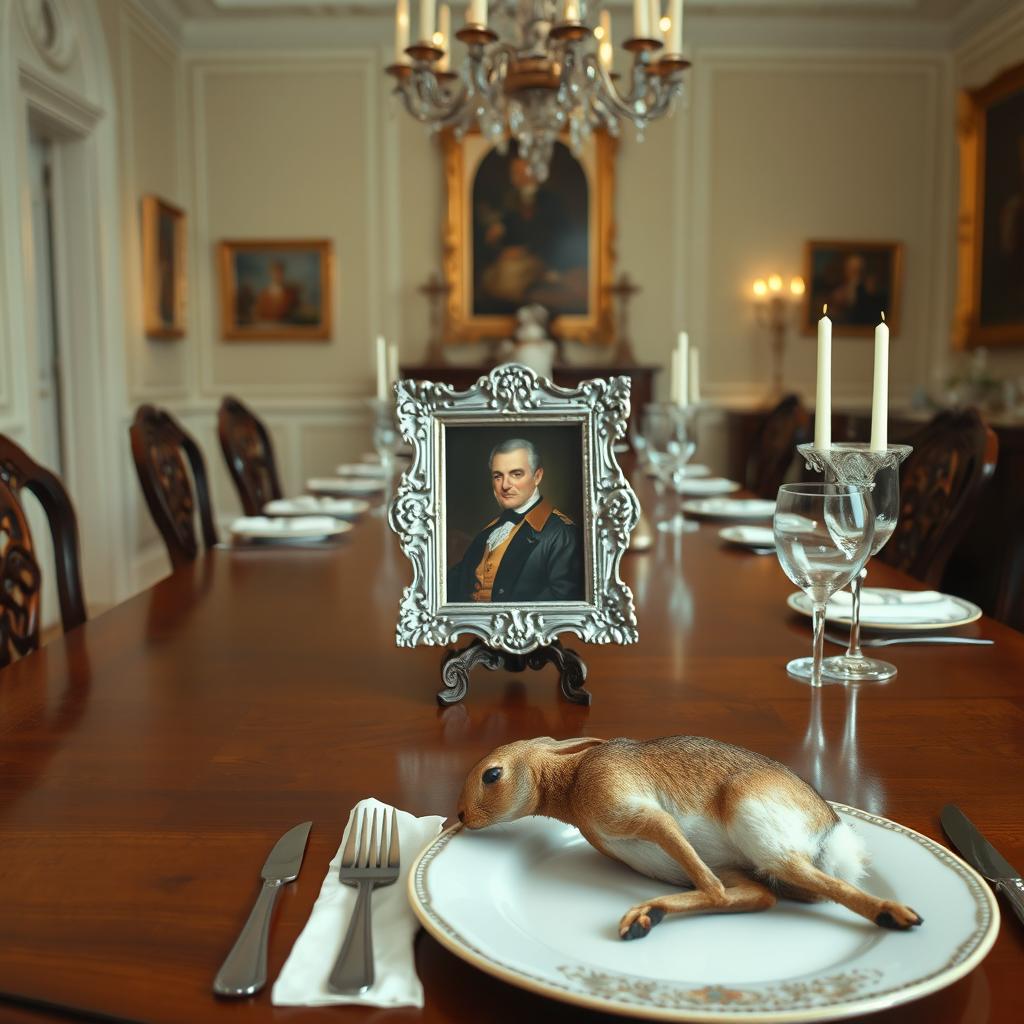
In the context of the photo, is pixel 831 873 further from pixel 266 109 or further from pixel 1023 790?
pixel 266 109

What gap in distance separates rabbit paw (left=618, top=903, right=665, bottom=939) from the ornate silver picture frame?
1.65 ft

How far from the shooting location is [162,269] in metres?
6.18

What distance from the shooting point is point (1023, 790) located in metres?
0.83

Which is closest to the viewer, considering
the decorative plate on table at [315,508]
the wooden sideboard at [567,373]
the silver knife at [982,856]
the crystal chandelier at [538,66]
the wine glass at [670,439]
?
the silver knife at [982,856]

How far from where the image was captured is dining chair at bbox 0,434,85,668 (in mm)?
1576

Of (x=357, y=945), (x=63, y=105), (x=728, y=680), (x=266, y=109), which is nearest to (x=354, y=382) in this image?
(x=266, y=109)

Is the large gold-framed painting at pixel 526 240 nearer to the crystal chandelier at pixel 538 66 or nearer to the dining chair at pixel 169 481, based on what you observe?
the crystal chandelier at pixel 538 66

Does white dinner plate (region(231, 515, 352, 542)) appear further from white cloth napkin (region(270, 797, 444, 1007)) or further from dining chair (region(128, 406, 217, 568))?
white cloth napkin (region(270, 797, 444, 1007))

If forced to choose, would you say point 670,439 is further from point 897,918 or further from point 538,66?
point 897,918

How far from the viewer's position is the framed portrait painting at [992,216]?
5766 mm

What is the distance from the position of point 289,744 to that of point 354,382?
6125 millimetres

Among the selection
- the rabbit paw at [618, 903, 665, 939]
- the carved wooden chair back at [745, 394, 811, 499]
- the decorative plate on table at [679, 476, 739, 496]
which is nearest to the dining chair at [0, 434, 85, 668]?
the rabbit paw at [618, 903, 665, 939]

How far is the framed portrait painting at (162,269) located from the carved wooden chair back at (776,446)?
11.8 feet

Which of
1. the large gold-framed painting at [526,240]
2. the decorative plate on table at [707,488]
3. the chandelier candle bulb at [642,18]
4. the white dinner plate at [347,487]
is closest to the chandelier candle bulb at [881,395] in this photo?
the decorative plate on table at [707,488]
